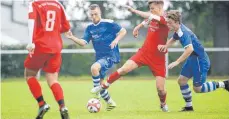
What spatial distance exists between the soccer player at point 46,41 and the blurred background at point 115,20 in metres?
16.0

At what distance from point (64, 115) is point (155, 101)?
528 centimetres

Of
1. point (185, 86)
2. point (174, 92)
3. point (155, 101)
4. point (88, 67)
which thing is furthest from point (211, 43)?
point (185, 86)

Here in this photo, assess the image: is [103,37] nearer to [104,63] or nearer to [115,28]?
[115,28]

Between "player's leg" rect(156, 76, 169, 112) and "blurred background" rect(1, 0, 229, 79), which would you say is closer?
"player's leg" rect(156, 76, 169, 112)

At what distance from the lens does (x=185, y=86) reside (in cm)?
1144

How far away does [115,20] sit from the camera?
1070 inches

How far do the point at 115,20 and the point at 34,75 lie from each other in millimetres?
17799

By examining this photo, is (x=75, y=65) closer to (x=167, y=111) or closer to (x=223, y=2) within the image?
(x=223, y=2)

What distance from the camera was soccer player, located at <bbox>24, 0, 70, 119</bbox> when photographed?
356 inches

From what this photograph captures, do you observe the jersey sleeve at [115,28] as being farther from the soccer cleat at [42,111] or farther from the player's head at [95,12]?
the soccer cleat at [42,111]

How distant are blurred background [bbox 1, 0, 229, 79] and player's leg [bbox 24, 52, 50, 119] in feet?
52.1

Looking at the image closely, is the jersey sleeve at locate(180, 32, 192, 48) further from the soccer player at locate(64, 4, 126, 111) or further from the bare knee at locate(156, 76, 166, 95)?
the soccer player at locate(64, 4, 126, 111)

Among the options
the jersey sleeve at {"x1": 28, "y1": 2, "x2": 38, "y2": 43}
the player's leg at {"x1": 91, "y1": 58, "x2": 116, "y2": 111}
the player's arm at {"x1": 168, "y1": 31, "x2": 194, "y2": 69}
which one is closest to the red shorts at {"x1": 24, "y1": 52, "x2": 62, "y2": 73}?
the jersey sleeve at {"x1": 28, "y1": 2, "x2": 38, "y2": 43}

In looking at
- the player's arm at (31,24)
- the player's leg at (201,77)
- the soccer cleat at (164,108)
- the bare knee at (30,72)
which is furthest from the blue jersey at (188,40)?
the player's arm at (31,24)
